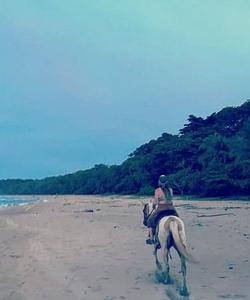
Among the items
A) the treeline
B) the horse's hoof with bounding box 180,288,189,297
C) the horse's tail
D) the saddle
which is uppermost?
the treeline

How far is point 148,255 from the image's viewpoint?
1295cm

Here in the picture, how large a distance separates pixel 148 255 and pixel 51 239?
557 centimetres

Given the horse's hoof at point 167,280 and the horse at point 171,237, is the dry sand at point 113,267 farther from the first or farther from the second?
the horse at point 171,237

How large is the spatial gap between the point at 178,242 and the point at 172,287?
793mm

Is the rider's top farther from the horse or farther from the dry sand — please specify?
the dry sand

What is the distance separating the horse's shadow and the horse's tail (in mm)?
534

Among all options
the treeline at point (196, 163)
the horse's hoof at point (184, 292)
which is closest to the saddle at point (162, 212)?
the horse's hoof at point (184, 292)

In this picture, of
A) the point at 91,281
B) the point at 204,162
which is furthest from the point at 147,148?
the point at 91,281

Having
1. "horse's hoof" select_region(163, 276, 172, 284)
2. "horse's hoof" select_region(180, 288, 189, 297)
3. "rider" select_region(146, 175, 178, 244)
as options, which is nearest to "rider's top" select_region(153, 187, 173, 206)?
"rider" select_region(146, 175, 178, 244)

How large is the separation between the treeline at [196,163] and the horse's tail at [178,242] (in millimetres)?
35603

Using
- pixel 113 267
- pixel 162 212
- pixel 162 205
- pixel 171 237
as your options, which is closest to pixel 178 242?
pixel 171 237

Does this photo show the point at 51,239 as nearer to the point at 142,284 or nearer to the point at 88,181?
the point at 142,284

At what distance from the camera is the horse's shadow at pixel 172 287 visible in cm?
859

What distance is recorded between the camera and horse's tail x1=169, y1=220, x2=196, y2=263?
9.34 meters
